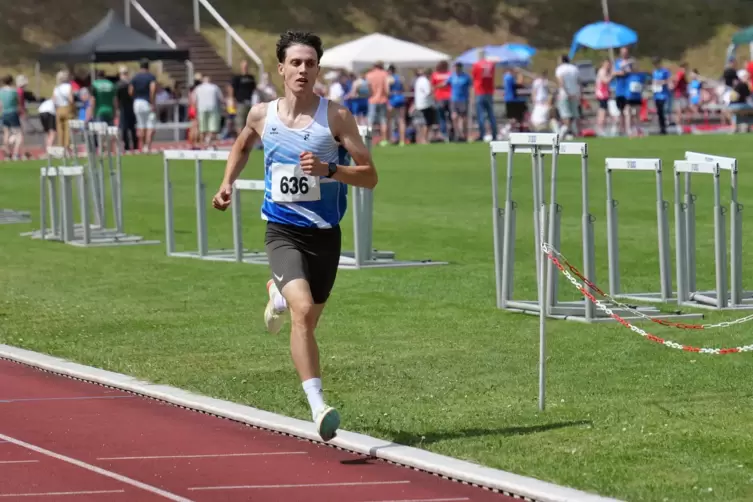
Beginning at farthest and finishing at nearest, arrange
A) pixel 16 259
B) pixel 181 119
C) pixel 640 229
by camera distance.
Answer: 1. pixel 181 119
2. pixel 640 229
3. pixel 16 259

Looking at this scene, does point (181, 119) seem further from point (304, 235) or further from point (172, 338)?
point (304, 235)

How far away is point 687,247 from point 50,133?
25.7 metres

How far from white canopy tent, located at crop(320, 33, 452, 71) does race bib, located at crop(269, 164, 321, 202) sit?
38.7 m

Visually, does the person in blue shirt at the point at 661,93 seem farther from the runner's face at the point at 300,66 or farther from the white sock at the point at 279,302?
the runner's face at the point at 300,66

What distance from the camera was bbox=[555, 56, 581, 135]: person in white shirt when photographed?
3862 centimetres

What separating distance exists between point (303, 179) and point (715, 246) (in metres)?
5.44

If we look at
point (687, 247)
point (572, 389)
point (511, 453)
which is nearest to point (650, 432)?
point (511, 453)

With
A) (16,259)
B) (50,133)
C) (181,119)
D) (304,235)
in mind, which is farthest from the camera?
(181,119)

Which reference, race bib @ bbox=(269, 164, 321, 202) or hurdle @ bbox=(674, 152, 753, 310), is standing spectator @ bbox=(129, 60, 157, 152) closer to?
hurdle @ bbox=(674, 152, 753, 310)

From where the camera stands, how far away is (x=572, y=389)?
32.7ft

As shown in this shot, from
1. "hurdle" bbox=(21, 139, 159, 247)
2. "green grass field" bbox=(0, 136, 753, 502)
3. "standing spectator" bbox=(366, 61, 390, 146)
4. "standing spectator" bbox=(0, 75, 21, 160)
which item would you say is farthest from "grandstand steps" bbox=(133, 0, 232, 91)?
"green grass field" bbox=(0, 136, 753, 502)

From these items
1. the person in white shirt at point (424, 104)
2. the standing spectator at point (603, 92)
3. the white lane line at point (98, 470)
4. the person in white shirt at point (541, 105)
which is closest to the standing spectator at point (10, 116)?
the person in white shirt at point (424, 104)

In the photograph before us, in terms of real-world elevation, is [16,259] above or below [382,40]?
below

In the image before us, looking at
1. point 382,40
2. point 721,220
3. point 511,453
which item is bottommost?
point 511,453
